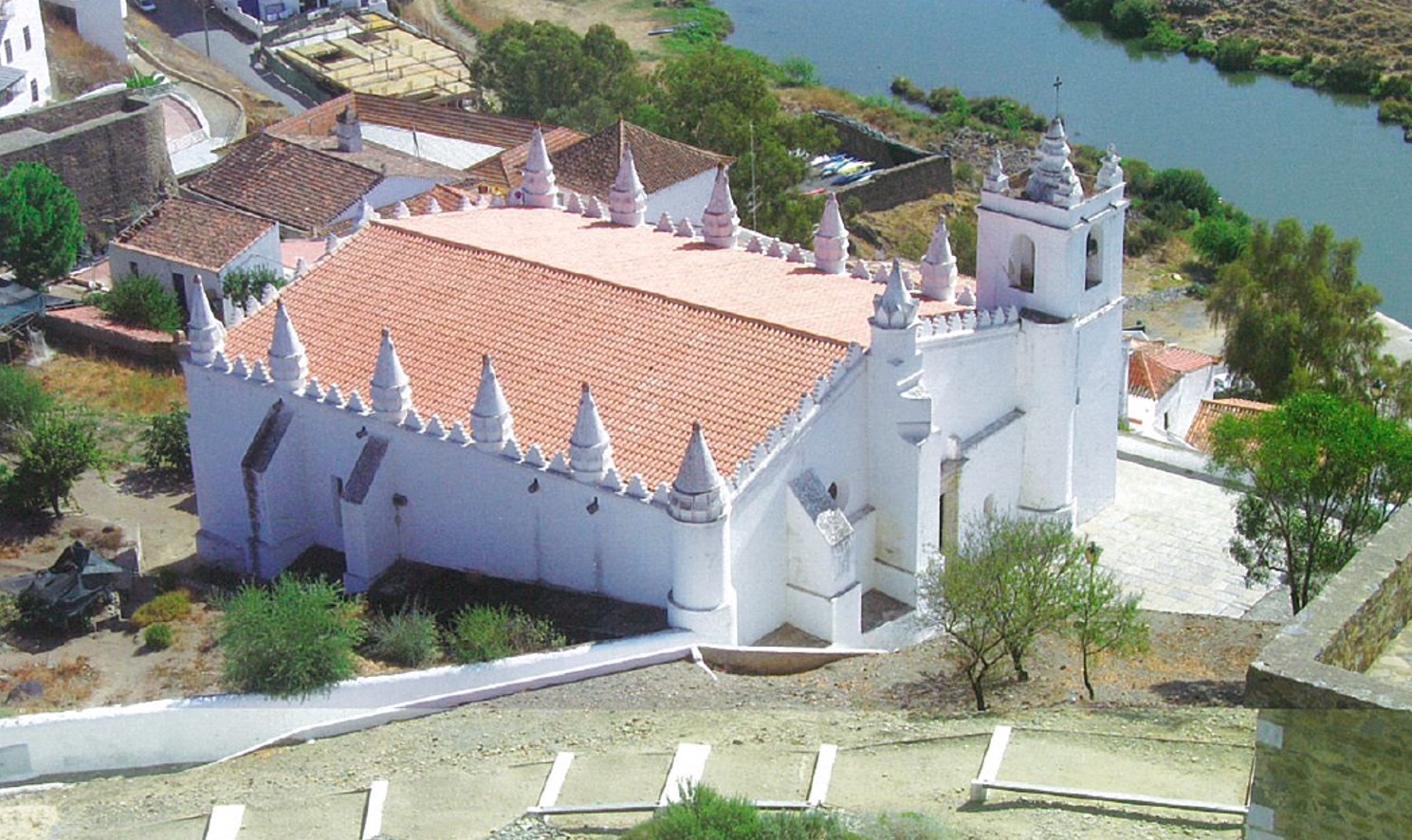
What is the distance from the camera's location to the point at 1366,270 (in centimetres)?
5875

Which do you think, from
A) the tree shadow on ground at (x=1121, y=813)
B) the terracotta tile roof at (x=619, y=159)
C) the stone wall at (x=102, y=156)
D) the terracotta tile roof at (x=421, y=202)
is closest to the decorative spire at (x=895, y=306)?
the tree shadow on ground at (x=1121, y=813)

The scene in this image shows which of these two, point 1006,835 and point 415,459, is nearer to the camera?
point 1006,835

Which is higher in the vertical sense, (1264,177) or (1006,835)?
(1006,835)

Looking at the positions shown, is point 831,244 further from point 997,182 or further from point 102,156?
point 102,156

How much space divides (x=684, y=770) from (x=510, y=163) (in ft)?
90.1

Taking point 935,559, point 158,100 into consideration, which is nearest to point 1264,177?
point 158,100

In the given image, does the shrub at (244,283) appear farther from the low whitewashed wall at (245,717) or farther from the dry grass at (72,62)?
the dry grass at (72,62)

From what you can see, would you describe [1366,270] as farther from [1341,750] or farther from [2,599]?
[1341,750]

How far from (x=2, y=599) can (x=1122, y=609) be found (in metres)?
15.7

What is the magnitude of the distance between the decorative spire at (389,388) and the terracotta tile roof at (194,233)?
12668 millimetres

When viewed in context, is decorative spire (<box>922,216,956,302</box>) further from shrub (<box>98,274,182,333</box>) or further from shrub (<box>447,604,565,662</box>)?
shrub (<box>98,274,182,333</box>)

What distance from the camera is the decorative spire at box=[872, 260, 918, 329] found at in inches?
1070

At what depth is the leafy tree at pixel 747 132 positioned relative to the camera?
48.7m

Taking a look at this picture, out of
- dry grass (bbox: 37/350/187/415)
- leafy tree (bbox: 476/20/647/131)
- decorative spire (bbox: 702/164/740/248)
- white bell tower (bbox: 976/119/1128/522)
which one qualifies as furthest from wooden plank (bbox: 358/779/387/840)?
leafy tree (bbox: 476/20/647/131)
